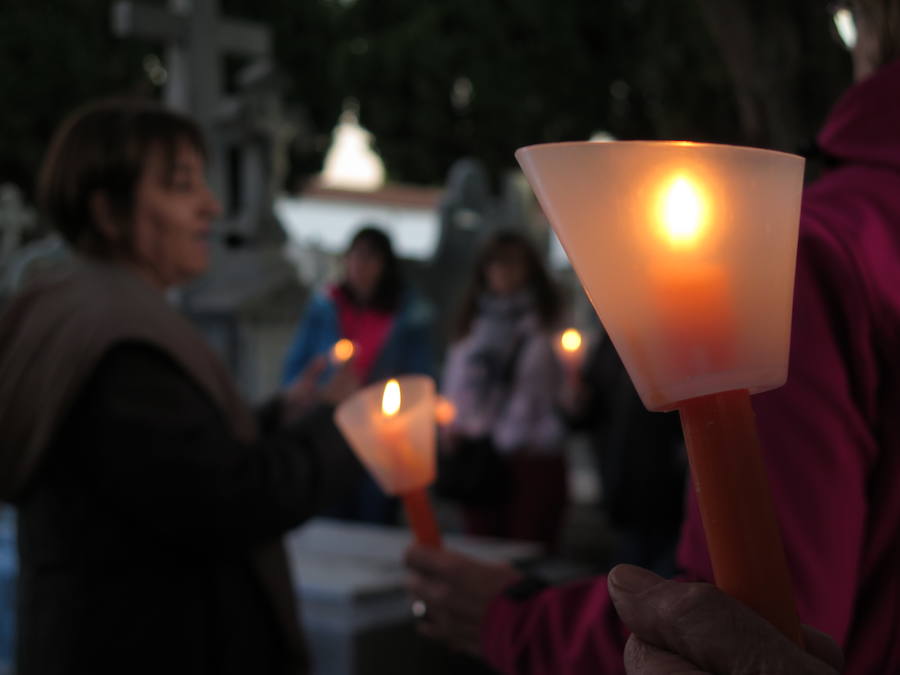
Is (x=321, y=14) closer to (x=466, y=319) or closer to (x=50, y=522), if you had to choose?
(x=466, y=319)

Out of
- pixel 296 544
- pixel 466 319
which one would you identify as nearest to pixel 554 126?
pixel 466 319

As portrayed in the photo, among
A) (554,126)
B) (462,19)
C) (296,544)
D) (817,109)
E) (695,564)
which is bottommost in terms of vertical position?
(296,544)

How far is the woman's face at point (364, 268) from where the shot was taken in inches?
194

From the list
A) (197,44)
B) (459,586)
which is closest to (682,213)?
(459,586)

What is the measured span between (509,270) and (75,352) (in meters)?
2.96

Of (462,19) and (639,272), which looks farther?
(462,19)

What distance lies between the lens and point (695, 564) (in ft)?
2.52

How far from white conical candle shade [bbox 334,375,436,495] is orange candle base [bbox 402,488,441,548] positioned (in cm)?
1

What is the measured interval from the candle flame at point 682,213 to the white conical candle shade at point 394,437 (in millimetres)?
599

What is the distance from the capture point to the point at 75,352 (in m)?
1.62

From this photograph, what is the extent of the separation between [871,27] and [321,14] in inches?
617

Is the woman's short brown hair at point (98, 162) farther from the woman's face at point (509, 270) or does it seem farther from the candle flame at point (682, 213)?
the woman's face at point (509, 270)

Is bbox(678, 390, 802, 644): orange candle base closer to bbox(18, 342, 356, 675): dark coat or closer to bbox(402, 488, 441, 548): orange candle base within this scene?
bbox(402, 488, 441, 548): orange candle base

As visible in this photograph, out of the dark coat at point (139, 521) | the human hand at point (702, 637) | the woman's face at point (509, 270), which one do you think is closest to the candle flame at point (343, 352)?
the dark coat at point (139, 521)
